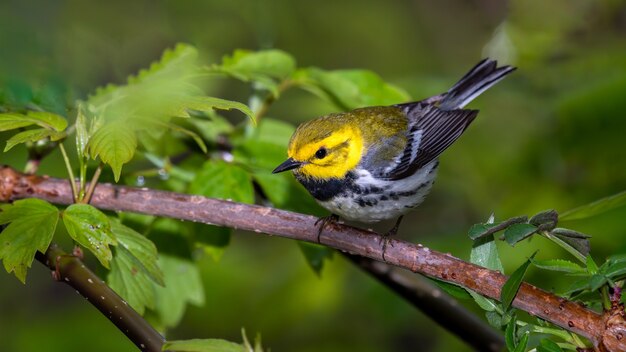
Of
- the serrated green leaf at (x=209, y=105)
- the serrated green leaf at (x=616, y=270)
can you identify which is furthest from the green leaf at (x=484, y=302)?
the serrated green leaf at (x=209, y=105)

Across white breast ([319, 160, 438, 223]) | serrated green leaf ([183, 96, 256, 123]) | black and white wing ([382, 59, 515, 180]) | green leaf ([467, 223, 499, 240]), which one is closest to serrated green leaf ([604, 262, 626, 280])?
green leaf ([467, 223, 499, 240])

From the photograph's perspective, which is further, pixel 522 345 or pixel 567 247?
pixel 567 247

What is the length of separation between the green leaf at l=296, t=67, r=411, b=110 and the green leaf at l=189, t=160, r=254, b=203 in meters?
0.44

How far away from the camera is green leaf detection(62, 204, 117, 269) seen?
1.81 m

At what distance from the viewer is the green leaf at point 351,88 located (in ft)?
8.68

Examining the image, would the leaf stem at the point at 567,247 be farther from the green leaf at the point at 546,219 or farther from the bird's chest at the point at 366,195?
the bird's chest at the point at 366,195

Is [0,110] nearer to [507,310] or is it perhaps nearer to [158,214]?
[158,214]

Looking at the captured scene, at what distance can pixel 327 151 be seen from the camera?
2.93 m

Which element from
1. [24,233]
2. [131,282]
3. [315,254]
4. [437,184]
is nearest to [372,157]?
A: [315,254]

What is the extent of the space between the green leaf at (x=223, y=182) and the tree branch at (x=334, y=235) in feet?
0.94

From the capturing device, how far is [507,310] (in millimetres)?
1628

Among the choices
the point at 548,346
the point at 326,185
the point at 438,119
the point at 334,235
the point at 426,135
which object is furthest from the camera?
the point at 438,119

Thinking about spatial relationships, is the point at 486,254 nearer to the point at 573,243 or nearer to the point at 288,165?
the point at 573,243

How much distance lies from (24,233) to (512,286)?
1110 mm
